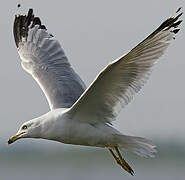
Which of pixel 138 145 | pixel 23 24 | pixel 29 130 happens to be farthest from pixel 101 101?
pixel 23 24

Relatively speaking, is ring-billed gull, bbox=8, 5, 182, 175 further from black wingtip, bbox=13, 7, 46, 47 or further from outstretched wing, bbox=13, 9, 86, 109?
black wingtip, bbox=13, 7, 46, 47

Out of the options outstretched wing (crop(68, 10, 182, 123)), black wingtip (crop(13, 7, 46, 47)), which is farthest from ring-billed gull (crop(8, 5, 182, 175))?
black wingtip (crop(13, 7, 46, 47))

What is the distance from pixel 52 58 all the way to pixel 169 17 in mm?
3437

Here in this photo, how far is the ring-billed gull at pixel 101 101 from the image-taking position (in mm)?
9086

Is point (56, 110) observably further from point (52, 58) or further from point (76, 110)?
point (52, 58)

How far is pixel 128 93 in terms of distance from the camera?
9578 millimetres

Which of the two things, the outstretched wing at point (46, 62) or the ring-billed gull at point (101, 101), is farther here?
the outstretched wing at point (46, 62)

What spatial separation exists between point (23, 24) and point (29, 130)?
10.7 ft

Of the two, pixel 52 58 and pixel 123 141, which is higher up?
pixel 52 58

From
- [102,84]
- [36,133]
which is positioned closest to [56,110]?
[36,133]

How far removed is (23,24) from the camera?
13.0 meters

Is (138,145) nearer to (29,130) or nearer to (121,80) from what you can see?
(121,80)

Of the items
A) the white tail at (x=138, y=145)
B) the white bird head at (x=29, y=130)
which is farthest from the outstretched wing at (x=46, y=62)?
the white tail at (x=138, y=145)

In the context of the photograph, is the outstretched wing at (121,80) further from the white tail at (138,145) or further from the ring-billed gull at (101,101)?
the white tail at (138,145)
